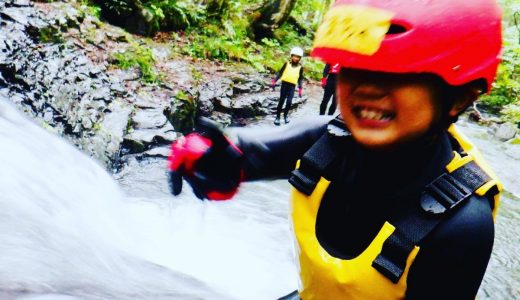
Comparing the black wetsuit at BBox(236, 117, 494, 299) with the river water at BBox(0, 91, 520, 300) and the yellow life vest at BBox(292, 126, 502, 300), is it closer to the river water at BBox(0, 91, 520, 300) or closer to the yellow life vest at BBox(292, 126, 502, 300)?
the yellow life vest at BBox(292, 126, 502, 300)

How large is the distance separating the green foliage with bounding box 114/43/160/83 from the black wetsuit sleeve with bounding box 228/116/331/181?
6289mm

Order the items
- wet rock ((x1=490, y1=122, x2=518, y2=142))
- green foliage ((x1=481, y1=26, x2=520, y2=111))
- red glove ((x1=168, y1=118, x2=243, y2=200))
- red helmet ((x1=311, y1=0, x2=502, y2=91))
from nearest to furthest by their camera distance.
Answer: red helmet ((x1=311, y1=0, x2=502, y2=91)), red glove ((x1=168, y1=118, x2=243, y2=200)), wet rock ((x1=490, y1=122, x2=518, y2=142)), green foliage ((x1=481, y1=26, x2=520, y2=111))

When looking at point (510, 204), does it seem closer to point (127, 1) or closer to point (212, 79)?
point (212, 79)

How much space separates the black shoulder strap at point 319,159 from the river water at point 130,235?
0.63 metres

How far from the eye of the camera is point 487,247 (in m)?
1.18

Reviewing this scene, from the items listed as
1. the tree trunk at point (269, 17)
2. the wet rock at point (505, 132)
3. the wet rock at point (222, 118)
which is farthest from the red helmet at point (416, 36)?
the tree trunk at point (269, 17)

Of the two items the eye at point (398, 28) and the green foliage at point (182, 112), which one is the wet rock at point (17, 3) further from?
the eye at point (398, 28)

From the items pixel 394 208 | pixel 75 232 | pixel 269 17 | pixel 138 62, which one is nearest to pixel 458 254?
pixel 394 208

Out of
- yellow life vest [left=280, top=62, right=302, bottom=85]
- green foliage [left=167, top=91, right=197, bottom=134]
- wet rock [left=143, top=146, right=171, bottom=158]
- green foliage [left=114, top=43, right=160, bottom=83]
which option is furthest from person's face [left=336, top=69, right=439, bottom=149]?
yellow life vest [left=280, top=62, right=302, bottom=85]

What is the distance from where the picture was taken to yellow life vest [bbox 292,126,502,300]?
131 cm

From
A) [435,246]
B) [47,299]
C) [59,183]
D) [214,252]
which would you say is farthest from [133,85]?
[435,246]

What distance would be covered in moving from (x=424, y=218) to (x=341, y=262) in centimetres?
33

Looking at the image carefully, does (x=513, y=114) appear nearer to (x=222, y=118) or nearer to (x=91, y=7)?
(x=222, y=118)

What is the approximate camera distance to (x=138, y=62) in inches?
310
